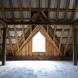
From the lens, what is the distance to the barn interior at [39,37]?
250 inches

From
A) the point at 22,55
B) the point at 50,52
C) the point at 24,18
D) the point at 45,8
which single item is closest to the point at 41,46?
the point at 50,52

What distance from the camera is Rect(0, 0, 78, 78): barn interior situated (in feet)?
20.8

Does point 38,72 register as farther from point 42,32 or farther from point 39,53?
point 39,53

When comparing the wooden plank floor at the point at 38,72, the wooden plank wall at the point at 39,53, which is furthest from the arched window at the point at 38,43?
the wooden plank floor at the point at 38,72

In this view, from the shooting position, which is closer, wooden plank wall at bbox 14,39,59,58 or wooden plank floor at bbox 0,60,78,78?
wooden plank floor at bbox 0,60,78,78

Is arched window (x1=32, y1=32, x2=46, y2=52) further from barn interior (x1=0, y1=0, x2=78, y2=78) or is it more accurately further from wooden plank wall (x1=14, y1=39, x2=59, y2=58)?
wooden plank wall (x1=14, y1=39, x2=59, y2=58)

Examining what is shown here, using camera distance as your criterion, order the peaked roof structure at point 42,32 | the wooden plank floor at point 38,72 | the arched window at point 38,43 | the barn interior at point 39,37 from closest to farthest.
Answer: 1. the wooden plank floor at point 38,72
2. the barn interior at point 39,37
3. the peaked roof structure at point 42,32
4. the arched window at point 38,43

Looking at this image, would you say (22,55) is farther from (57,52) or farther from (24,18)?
(24,18)

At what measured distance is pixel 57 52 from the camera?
1000cm

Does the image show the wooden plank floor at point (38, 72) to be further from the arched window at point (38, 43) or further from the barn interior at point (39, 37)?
the arched window at point (38, 43)

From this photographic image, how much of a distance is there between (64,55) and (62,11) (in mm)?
4150

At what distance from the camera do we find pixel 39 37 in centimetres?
993

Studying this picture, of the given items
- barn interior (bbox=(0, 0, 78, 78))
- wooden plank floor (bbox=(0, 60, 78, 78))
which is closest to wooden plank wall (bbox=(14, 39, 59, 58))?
barn interior (bbox=(0, 0, 78, 78))

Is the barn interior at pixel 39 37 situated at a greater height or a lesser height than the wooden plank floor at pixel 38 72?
greater
